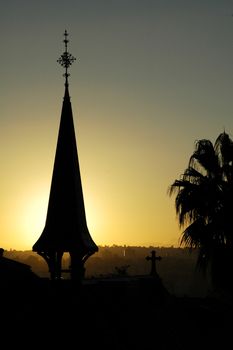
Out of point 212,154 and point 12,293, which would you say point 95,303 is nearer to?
point 12,293

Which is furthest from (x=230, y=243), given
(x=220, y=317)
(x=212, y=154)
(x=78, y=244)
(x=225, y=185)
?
(x=78, y=244)

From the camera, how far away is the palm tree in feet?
76.7

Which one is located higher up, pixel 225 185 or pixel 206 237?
pixel 225 185

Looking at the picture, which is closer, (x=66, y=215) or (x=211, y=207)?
(x=211, y=207)

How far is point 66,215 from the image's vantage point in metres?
30.4

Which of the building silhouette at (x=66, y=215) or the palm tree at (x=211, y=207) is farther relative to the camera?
the building silhouette at (x=66, y=215)

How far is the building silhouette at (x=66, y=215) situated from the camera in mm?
29641

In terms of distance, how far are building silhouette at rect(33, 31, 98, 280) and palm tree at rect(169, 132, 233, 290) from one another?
20.0 feet

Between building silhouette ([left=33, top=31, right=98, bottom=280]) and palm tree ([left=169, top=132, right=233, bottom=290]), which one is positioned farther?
building silhouette ([left=33, top=31, right=98, bottom=280])

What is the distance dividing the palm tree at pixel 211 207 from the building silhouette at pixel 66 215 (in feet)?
20.0

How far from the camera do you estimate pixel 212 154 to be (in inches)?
1039

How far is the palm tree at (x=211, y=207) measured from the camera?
23375 millimetres

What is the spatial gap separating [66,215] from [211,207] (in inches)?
326

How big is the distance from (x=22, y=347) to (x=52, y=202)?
16.8m
